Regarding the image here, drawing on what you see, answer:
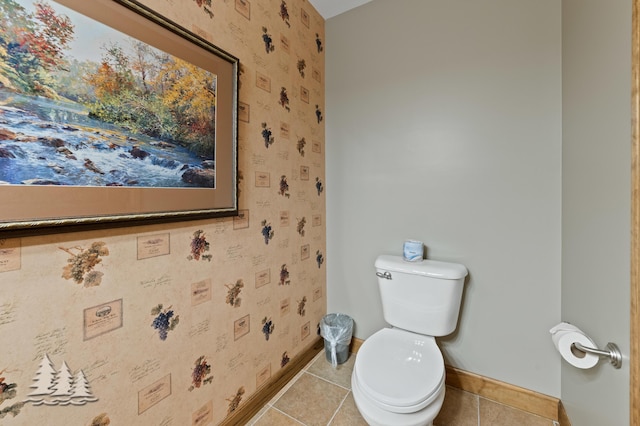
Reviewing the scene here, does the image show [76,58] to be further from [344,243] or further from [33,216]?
[344,243]

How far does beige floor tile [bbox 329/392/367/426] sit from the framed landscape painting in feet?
3.96

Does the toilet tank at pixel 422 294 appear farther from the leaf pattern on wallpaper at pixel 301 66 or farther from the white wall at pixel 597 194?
the leaf pattern on wallpaper at pixel 301 66

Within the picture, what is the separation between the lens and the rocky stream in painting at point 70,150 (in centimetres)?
66

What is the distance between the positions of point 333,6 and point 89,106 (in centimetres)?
169

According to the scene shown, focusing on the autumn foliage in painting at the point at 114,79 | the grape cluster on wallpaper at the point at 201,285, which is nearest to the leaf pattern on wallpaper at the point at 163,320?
the grape cluster on wallpaper at the point at 201,285

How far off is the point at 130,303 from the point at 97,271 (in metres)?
0.16

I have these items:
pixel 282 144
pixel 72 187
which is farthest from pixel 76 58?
pixel 282 144

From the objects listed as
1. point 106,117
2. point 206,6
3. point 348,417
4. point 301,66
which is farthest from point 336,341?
point 206,6

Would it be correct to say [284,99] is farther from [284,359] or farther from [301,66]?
[284,359]

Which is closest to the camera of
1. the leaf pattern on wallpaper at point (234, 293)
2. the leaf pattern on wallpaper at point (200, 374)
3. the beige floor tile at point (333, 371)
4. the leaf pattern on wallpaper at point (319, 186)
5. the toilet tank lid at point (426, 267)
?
the leaf pattern on wallpaper at point (200, 374)

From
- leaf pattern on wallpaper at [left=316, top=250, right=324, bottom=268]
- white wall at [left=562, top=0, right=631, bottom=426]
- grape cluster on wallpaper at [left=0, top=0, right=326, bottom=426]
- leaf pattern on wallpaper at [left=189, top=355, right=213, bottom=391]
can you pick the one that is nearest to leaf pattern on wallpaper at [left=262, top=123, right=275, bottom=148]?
grape cluster on wallpaper at [left=0, top=0, right=326, bottom=426]

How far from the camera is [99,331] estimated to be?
83 cm

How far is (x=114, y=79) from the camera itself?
84cm

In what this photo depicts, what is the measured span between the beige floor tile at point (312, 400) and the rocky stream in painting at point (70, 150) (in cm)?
130
